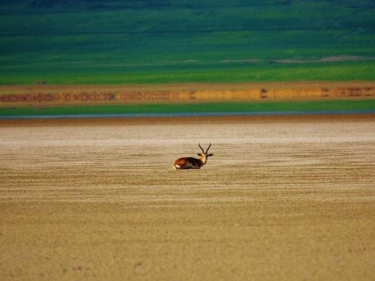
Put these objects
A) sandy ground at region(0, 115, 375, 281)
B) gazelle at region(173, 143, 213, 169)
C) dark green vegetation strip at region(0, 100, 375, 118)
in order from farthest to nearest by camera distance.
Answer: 1. dark green vegetation strip at region(0, 100, 375, 118)
2. gazelle at region(173, 143, 213, 169)
3. sandy ground at region(0, 115, 375, 281)

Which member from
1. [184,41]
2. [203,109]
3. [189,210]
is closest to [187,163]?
[189,210]

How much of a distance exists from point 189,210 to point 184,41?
107 feet

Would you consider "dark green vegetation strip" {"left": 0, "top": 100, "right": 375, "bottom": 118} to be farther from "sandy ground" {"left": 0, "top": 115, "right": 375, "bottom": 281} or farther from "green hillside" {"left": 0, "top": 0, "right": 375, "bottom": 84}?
"sandy ground" {"left": 0, "top": 115, "right": 375, "bottom": 281}

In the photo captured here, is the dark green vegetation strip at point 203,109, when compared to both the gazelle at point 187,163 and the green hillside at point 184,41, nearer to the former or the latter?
the green hillside at point 184,41

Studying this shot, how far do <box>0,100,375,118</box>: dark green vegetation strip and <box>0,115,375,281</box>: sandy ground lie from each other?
9.80 meters

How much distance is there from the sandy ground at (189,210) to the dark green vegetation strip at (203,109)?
9796mm

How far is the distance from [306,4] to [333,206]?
35232mm


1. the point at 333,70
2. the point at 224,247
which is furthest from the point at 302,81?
the point at 224,247

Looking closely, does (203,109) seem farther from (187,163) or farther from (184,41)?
(187,163)

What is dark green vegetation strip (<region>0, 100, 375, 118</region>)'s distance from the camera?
1269 inches

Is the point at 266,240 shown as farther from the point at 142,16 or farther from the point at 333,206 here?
the point at 142,16

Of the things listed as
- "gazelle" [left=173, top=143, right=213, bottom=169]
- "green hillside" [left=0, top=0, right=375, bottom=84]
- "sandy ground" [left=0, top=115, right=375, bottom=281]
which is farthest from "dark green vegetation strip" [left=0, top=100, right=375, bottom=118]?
"gazelle" [left=173, top=143, right=213, bottom=169]

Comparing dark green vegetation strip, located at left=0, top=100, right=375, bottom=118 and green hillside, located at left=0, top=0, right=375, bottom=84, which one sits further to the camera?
green hillside, located at left=0, top=0, right=375, bottom=84

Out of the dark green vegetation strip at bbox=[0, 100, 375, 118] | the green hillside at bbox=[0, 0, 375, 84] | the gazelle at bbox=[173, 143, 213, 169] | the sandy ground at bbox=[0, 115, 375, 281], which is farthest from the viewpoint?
the green hillside at bbox=[0, 0, 375, 84]
